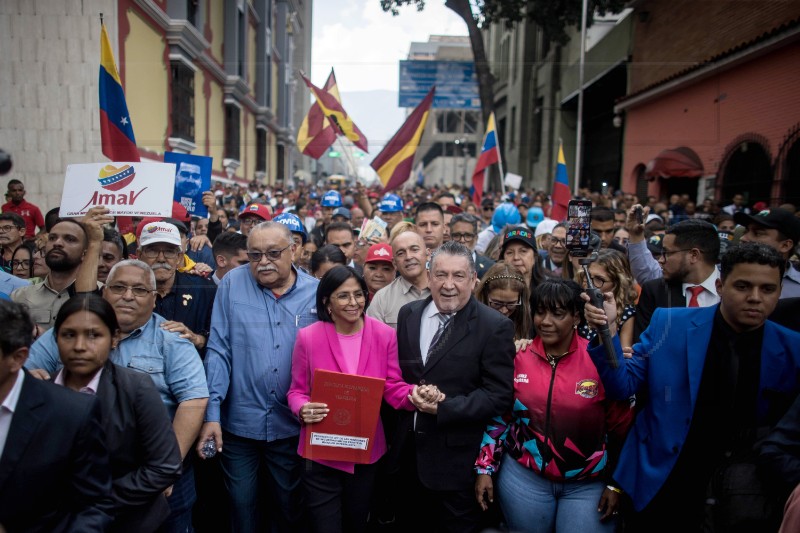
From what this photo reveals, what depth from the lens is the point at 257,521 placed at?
3.16 m

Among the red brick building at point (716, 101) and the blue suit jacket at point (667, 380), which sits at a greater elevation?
the red brick building at point (716, 101)

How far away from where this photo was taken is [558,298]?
2.70 meters

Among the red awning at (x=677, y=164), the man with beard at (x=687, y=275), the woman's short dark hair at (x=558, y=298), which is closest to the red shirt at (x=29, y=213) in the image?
the woman's short dark hair at (x=558, y=298)

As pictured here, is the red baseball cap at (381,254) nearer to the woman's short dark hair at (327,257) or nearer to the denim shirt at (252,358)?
the woman's short dark hair at (327,257)

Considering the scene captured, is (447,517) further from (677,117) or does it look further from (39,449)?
(677,117)

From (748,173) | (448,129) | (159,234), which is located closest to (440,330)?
(159,234)

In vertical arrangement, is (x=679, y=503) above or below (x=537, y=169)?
below

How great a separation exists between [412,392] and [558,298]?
2.76ft

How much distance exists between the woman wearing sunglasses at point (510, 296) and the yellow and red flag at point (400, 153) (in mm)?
4447

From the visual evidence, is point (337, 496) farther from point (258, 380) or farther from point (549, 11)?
point (549, 11)

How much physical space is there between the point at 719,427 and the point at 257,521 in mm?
2411

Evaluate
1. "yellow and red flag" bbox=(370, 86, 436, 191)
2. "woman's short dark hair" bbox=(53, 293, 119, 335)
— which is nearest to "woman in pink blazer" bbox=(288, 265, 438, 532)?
"woman's short dark hair" bbox=(53, 293, 119, 335)

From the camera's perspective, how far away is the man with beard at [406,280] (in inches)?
144

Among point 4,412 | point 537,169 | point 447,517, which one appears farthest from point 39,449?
point 537,169
